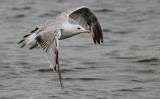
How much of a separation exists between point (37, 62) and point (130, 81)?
2.26 metres

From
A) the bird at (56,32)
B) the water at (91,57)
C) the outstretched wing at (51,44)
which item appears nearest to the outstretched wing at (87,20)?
the bird at (56,32)

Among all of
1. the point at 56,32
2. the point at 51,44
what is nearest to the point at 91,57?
the point at 56,32

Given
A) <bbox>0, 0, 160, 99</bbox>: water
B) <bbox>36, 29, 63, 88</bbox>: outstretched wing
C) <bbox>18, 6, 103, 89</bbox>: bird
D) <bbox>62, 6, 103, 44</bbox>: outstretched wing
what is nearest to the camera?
<bbox>36, 29, 63, 88</bbox>: outstretched wing

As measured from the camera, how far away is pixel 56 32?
7586 millimetres

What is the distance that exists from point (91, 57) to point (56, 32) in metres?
3.56

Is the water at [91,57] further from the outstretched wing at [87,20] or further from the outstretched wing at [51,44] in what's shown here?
the outstretched wing at [51,44]

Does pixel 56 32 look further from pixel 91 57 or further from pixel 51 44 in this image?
pixel 91 57

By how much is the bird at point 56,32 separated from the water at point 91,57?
2.04ft

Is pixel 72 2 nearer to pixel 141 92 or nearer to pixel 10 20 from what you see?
pixel 10 20

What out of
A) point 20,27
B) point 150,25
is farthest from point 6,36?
point 150,25

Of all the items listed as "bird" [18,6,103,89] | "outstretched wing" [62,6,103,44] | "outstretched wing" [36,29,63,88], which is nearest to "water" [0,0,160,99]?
"bird" [18,6,103,89]

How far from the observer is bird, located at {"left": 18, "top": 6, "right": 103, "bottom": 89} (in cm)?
725

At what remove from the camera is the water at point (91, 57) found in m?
8.63

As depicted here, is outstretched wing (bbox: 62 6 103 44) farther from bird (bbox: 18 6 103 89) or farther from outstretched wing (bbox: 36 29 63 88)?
outstretched wing (bbox: 36 29 63 88)
